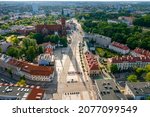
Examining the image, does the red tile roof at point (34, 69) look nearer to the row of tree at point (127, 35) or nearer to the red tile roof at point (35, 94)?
the red tile roof at point (35, 94)

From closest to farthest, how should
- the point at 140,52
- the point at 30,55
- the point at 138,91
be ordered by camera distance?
the point at 138,91
the point at 30,55
the point at 140,52

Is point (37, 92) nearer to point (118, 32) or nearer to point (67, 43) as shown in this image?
point (67, 43)

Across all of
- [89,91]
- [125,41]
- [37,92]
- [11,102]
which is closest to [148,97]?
[89,91]

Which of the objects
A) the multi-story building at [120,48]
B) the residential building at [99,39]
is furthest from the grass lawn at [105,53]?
the residential building at [99,39]

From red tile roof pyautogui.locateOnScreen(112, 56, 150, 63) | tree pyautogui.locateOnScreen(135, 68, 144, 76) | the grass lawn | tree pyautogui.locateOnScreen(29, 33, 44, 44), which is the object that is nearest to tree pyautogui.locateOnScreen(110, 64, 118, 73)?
red tile roof pyautogui.locateOnScreen(112, 56, 150, 63)

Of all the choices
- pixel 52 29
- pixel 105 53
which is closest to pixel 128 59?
pixel 105 53

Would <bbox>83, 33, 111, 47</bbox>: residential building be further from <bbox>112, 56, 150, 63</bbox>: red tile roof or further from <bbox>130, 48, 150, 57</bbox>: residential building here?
<bbox>112, 56, 150, 63</bbox>: red tile roof

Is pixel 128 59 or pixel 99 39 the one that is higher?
pixel 128 59

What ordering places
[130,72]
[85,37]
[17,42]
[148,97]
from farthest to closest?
[85,37]
[17,42]
[130,72]
[148,97]

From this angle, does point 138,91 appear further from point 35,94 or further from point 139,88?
point 35,94
